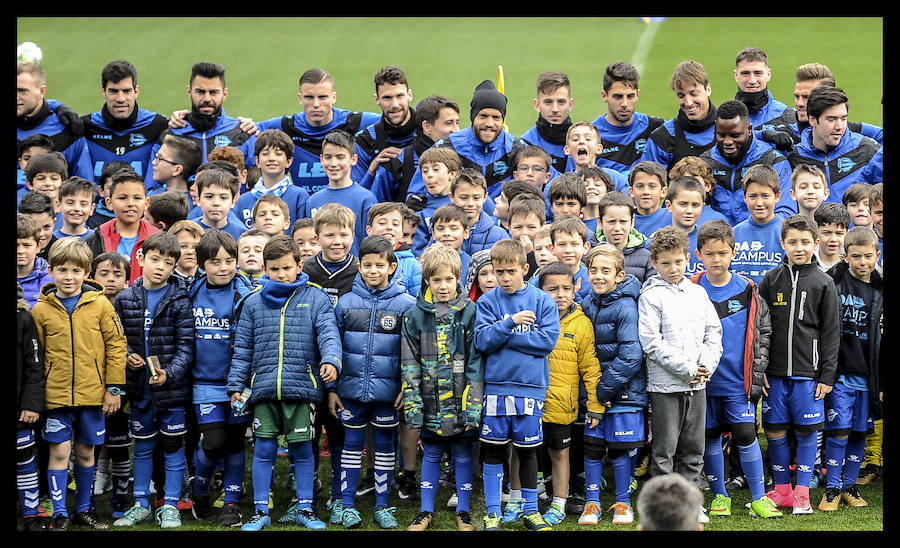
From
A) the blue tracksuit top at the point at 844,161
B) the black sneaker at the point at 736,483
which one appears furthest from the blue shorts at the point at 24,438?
the blue tracksuit top at the point at 844,161

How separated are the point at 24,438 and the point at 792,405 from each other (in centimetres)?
485

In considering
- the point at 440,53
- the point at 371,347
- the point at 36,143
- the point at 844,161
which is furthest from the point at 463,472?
the point at 440,53

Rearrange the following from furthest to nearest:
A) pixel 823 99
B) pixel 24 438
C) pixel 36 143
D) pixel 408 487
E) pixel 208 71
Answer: pixel 208 71, pixel 36 143, pixel 823 99, pixel 408 487, pixel 24 438

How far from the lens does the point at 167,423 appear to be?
726cm

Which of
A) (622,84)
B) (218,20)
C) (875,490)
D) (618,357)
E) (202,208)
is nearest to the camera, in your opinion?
(618,357)

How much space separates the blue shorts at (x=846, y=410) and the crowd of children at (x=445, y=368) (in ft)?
0.05

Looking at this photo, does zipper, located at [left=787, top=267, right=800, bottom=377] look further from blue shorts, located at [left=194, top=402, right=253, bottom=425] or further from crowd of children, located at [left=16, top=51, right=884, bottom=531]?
blue shorts, located at [left=194, top=402, right=253, bottom=425]

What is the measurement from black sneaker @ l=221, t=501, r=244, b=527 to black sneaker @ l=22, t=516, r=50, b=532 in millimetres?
1067

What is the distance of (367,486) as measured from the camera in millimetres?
7824

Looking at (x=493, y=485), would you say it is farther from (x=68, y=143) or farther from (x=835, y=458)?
(x=68, y=143)

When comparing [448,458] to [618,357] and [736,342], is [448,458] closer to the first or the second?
[618,357]

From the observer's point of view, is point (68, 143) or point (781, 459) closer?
point (781, 459)

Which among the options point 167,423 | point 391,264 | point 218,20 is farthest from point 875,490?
point 218,20
